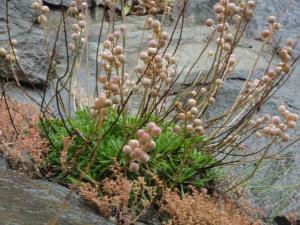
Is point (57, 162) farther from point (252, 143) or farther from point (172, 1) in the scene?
point (172, 1)

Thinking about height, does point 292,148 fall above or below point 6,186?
below

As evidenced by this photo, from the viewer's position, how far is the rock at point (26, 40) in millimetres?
4027

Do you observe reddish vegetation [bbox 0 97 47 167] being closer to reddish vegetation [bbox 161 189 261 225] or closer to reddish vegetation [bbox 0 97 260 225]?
reddish vegetation [bbox 0 97 260 225]

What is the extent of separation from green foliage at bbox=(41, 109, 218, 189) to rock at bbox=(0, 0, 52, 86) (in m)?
1.21

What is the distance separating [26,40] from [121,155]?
76.0 inches

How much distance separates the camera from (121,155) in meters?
2.59

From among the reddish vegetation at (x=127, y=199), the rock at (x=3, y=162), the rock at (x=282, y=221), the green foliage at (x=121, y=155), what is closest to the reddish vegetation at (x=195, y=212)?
the reddish vegetation at (x=127, y=199)

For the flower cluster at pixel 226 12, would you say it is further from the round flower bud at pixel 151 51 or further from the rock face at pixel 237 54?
the rock face at pixel 237 54

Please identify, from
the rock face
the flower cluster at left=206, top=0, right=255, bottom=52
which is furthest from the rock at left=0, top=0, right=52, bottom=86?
the flower cluster at left=206, top=0, right=255, bottom=52

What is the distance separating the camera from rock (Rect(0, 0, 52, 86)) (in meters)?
4.03

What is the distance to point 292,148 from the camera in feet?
11.8

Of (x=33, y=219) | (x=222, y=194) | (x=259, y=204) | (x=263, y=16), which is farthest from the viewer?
(x=263, y=16)

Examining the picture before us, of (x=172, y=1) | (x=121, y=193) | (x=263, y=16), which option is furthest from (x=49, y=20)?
(x=121, y=193)

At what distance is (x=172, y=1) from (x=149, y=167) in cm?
327
